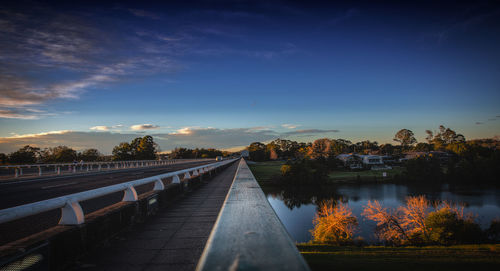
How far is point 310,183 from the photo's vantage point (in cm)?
7588

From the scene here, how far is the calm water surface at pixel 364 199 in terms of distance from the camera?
40.8m

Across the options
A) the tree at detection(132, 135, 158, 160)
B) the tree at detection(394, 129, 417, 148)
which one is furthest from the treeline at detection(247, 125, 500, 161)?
the tree at detection(132, 135, 158, 160)

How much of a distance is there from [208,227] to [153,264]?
5.49ft

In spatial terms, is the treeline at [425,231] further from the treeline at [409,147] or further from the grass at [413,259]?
the treeline at [409,147]

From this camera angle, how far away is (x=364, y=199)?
56.5 metres

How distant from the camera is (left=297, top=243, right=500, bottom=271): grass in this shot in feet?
67.6

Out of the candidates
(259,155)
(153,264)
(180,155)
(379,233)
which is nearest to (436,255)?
(379,233)

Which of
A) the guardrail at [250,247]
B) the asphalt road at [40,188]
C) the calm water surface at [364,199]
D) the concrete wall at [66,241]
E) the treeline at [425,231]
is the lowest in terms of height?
the calm water surface at [364,199]

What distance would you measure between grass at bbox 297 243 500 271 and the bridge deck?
A: 56.5 feet

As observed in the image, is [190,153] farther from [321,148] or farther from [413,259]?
[413,259]

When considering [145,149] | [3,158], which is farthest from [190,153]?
[3,158]

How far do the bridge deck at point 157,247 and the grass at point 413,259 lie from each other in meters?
17.2

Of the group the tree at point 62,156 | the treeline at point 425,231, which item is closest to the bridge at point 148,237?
the treeline at point 425,231

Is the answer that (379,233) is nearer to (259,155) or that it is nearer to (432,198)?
(432,198)
